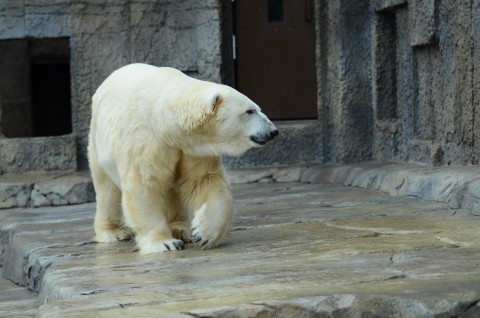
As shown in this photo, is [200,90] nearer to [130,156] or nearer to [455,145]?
[130,156]

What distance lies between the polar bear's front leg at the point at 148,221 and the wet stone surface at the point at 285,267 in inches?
3.6

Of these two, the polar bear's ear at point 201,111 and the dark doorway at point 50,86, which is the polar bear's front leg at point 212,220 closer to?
the polar bear's ear at point 201,111

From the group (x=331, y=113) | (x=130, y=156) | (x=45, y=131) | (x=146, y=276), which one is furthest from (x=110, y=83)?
(x=45, y=131)

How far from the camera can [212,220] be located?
4844mm

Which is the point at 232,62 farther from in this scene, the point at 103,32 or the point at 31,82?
the point at 31,82

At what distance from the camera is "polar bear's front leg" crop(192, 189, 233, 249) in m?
4.83

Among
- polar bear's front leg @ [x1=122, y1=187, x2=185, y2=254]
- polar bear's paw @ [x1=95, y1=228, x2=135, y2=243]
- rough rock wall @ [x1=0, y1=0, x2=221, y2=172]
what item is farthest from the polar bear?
rough rock wall @ [x1=0, y1=0, x2=221, y2=172]

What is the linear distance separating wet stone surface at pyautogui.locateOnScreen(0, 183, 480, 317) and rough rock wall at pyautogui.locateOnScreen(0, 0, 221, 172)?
10.3 feet

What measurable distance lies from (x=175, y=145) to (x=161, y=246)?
1.64 feet

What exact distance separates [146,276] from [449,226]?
1.76 m

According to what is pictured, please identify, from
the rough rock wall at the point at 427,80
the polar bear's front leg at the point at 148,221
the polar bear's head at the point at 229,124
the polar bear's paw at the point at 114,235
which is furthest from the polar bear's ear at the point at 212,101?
the rough rock wall at the point at 427,80

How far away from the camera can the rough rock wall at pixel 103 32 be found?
991cm

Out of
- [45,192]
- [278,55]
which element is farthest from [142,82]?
[278,55]

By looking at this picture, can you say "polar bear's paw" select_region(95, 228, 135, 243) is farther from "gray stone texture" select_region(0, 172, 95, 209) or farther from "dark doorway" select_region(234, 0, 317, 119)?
"dark doorway" select_region(234, 0, 317, 119)
